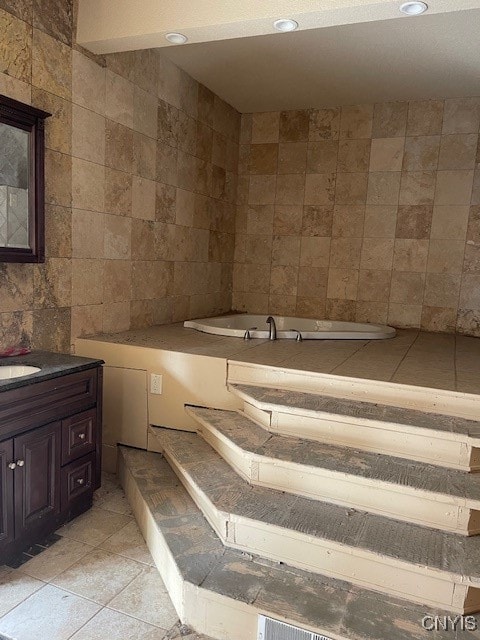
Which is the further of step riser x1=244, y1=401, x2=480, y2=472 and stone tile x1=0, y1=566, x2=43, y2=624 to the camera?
step riser x1=244, y1=401, x2=480, y2=472

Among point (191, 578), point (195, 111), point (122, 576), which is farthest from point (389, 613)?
point (195, 111)

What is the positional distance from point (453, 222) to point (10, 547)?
3.79 metres

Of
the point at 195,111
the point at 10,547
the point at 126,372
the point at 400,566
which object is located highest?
the point at 195,111

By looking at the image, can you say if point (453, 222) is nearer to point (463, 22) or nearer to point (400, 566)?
point (463, 22)

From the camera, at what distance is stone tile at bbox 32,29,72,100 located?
2219mm

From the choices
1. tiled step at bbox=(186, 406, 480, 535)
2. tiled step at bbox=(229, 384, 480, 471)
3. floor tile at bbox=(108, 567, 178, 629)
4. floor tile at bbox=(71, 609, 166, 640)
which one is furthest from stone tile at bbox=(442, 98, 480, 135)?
floor tile at bbox=(71, 609, 166, 640)

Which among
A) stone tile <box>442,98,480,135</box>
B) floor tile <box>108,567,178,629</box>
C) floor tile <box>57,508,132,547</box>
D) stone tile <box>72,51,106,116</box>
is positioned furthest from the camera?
stone tile <box>442,98,480,135</box>

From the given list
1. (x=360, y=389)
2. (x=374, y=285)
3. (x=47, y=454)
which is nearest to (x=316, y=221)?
(x=374, y=285)

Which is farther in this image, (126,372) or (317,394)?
(126,372)

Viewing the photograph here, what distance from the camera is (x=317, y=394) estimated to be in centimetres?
229

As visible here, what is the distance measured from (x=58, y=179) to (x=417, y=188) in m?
2.93

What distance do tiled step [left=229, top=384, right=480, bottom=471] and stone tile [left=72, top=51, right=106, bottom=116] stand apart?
1.86m

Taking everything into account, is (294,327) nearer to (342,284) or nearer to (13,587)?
(342,284)

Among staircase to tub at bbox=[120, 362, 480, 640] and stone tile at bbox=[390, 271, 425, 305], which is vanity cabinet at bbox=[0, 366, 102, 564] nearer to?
staircase to tub at bbox=[120, 362, 480, 640]
